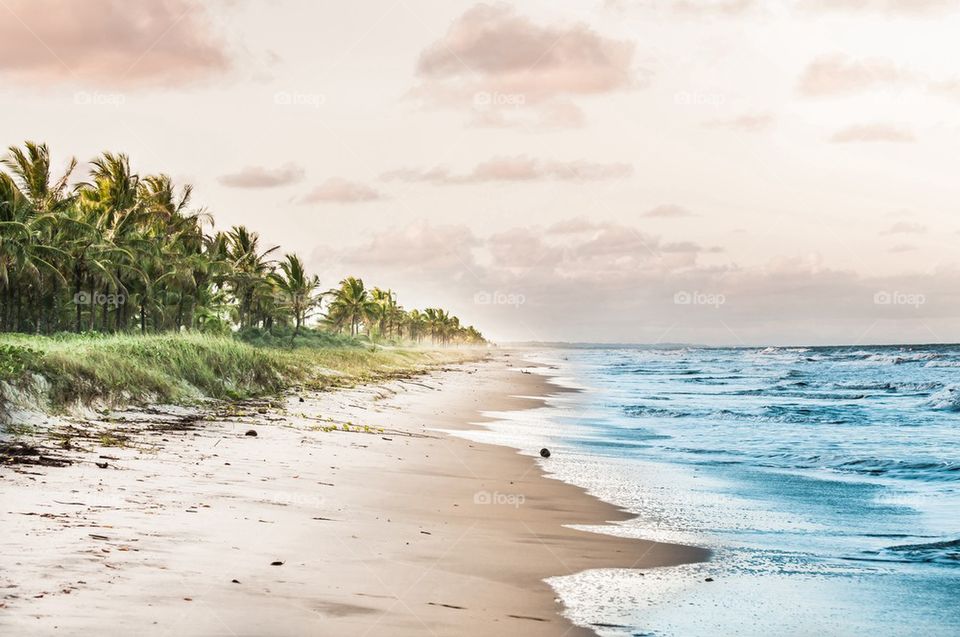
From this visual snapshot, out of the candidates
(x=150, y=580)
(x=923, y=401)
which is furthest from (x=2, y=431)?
(x=923, y=401)

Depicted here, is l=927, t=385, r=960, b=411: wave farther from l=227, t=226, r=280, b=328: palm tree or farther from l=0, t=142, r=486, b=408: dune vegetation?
l=227, t=226, r=280, b=328: palm tree

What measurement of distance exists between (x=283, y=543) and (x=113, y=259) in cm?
3884

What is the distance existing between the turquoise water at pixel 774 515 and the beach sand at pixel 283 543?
1.87 ft

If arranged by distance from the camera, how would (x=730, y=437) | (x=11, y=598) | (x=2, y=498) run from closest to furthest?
(x=11, y=598)
(x=2, y=498)
(x=730, y=437)

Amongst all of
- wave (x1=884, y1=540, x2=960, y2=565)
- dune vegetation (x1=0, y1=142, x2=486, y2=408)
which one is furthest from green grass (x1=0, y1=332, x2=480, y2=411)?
wave (x1=884, y1=540, x2=960, y2=565)

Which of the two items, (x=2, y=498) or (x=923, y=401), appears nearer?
(x=2, y=498)

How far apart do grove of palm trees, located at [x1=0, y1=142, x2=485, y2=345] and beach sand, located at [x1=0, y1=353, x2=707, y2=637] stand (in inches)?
965

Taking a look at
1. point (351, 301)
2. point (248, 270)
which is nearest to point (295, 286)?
point (248, 270)

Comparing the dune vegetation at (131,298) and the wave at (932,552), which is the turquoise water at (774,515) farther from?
the dune vegetation at (131,298)

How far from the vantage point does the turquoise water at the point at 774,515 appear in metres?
6.25

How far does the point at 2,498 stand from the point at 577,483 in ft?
25.7

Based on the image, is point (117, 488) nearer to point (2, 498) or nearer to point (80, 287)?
point (2, 498)

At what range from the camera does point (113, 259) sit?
138 feet

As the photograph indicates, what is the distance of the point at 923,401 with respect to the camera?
36.0 m
